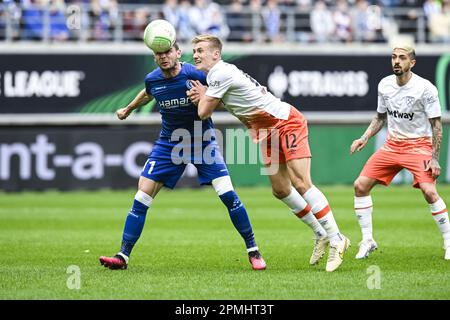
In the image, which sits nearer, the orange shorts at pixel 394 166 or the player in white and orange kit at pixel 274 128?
the player in white and orange kit at pixel 274 128

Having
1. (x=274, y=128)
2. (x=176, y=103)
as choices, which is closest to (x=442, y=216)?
(x=274, y=128)

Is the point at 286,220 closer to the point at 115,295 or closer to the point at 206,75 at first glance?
the point at 206,75

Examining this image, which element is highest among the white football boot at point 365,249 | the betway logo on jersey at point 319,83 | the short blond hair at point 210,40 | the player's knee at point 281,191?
the short blond hair at point 210,40

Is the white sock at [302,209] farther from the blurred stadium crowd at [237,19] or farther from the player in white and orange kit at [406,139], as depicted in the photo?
the blurred stadium crowd at [237,19]

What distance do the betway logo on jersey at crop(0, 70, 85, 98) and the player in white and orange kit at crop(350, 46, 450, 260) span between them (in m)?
14.3

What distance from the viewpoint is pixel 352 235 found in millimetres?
13867

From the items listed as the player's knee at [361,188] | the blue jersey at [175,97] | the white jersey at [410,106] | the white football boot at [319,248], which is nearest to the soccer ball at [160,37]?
the blue jersey at [175,97]

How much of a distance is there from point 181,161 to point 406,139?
2.83 metres

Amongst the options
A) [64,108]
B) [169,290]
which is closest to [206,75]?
[169,290]

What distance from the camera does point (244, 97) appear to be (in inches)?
384

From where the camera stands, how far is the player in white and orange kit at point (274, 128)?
31.3ft

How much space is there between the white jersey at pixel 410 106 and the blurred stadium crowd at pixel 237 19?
14.0 m

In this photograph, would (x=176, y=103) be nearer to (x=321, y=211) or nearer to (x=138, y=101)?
(x=138, y=101)

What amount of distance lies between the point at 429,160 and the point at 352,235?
3.26 metres
